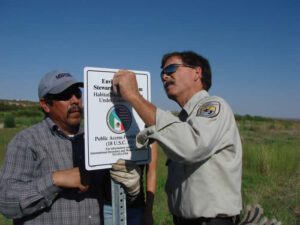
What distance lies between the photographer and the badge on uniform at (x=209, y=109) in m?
2.30

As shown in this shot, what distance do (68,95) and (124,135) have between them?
0.60m

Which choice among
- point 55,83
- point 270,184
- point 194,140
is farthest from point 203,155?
point 270,184

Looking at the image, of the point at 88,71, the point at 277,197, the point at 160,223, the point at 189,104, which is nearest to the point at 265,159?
the point at 277,197

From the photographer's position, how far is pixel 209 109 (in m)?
2.35

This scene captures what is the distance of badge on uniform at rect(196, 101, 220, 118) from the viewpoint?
230cm

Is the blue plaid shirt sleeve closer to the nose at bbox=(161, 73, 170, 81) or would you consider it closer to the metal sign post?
the metal sign post

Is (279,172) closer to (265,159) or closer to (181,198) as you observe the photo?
(265,159)

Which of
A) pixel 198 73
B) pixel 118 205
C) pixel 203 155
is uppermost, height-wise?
pixel 198 73

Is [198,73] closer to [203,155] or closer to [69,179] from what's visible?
[203,155]

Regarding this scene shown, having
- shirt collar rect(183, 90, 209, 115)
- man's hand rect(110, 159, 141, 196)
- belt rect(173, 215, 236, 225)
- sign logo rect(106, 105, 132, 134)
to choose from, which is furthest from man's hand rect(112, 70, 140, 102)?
belt rect(173, 215, 236, 225)

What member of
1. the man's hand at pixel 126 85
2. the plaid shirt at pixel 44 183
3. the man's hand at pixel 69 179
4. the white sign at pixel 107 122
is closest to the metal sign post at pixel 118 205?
the white sign at pixel 107 122

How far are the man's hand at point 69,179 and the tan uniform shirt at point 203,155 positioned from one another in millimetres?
445

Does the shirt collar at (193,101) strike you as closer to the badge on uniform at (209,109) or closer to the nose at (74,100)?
the badge on uniform at (209,109)

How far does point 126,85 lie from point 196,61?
88cm
